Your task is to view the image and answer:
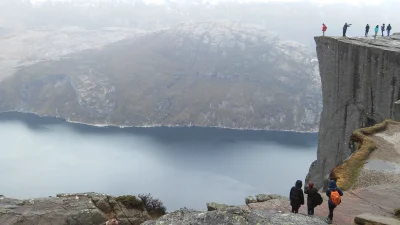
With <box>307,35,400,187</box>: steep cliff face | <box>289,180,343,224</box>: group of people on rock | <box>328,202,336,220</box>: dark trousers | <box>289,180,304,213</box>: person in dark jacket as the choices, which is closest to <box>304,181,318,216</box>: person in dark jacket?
<box>289,180,343,224</box>: group of people on rock

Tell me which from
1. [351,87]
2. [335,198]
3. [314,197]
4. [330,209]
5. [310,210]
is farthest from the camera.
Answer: [351,87]

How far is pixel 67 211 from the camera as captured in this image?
28.8 metres

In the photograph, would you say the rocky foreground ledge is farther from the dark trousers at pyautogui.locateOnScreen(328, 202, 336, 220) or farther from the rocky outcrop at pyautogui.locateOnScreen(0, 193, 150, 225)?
the dark trousers at pyautogui.locateOnScreen(328, 202, 336, 220)

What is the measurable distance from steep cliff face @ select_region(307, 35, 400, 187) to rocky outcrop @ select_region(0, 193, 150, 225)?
2194cm

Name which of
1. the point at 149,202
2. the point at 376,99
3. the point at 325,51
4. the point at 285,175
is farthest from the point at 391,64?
the point at 285,175

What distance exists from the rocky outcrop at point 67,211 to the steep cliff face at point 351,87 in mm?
21943

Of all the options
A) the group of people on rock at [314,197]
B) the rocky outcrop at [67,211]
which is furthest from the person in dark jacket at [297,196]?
the rocky outcrop at [67,211]

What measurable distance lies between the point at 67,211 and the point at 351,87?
32.8m

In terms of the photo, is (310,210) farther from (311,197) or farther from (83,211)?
(83,211)

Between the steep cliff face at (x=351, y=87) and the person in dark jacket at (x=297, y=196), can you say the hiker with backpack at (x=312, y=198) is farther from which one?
the steep cliff face at (x=351, y=87)

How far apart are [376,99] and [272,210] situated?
2741cm

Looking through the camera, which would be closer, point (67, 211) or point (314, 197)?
point (314, 197)

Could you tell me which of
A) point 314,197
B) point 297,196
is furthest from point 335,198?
point 297,196

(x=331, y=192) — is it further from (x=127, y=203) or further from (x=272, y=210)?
(x=127, y=203)
